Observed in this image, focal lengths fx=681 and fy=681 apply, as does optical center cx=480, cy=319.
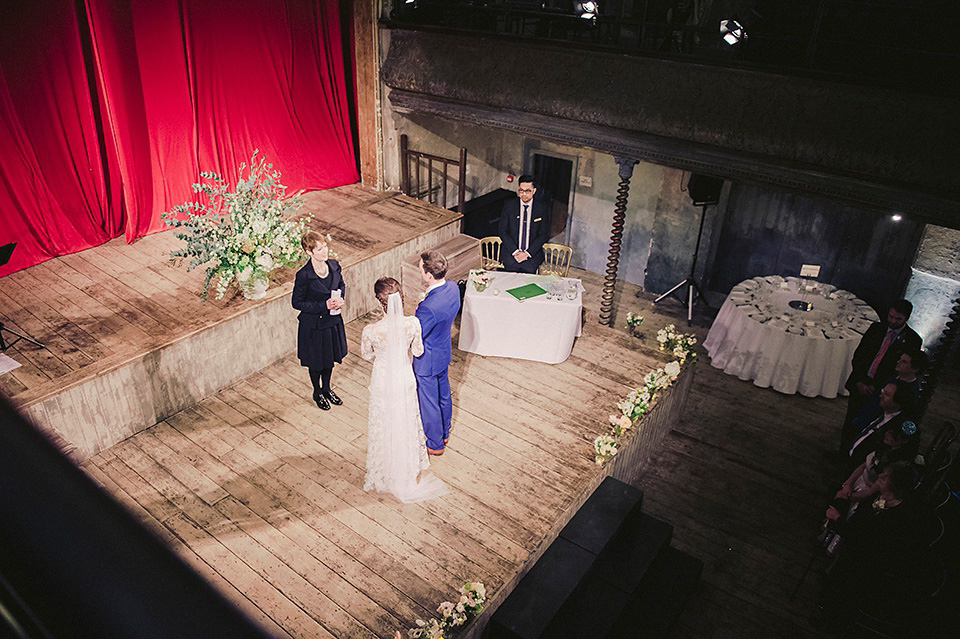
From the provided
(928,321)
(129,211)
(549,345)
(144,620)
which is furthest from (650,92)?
(144,620)

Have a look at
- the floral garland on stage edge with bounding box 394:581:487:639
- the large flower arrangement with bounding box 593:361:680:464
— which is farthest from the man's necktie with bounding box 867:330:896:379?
the floral garland on stage edge with bounding box 394:581:487:639

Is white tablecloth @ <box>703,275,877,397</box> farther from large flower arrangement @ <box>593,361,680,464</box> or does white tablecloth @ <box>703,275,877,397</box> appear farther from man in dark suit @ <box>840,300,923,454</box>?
large flower arrangement @ <box>593,361,680,464</box>

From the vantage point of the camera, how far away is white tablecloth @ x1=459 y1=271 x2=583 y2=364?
6.69 meters

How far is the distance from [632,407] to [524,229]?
2.44 m

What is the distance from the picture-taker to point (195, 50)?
7.20 meters

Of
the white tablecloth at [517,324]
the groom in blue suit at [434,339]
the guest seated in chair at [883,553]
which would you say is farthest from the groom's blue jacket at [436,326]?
the guest seated in chair at [883,553]

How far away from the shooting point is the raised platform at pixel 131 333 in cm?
532

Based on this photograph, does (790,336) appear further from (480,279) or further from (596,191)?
(596,191)

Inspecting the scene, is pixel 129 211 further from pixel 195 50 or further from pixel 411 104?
pixel 411 104

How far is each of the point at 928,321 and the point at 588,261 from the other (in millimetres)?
4659

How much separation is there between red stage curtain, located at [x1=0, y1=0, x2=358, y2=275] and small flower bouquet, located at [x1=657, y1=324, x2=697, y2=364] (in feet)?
16.9

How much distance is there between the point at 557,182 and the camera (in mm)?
11156

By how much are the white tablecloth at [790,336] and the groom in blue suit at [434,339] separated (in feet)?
13.7

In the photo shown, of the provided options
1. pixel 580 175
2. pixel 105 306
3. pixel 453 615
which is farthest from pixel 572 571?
pixel 580 175
